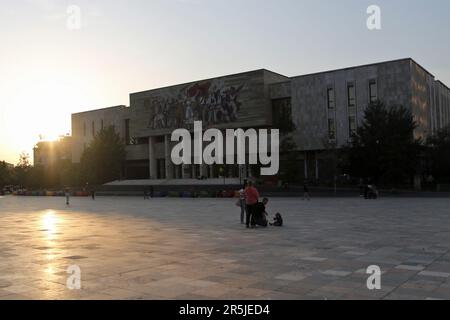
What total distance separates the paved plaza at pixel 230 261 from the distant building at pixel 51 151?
98.0 meters

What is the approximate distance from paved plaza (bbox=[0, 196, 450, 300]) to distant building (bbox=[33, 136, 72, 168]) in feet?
322

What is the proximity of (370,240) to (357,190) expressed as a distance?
→ 30.8 meters

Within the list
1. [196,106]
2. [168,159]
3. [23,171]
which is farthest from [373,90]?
[23,171]

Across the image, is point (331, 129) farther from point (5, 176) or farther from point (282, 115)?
point (5, 176)

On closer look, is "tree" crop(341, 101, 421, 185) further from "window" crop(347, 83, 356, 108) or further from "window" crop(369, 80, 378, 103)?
"window" crop(347, 83, 356, 108)

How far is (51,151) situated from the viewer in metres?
118

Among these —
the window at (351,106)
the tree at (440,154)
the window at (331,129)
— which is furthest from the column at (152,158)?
the tree at (440,154)

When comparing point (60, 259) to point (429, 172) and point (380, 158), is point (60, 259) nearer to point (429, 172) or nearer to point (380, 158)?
point (380, 158)

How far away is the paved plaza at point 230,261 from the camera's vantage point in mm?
7141

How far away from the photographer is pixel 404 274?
323 inches

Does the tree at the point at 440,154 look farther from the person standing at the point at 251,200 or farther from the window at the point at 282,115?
the person standing at the point at 251,200

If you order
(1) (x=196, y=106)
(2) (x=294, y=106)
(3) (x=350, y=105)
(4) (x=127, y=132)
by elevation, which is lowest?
(4) (x=127, y=132)

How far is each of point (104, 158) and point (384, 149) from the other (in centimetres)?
5155
